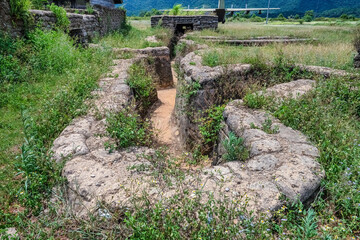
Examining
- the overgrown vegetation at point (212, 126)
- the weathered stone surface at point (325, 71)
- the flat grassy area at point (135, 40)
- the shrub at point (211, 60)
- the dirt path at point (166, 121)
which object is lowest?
the dirt path at point (166, 121)

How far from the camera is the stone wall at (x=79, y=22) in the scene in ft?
18.5

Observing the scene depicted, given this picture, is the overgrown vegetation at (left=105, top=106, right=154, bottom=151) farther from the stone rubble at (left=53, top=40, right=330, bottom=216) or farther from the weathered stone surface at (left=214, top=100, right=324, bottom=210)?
the weathered stone surface at (left=214, top=100, right=324, bottom=210)

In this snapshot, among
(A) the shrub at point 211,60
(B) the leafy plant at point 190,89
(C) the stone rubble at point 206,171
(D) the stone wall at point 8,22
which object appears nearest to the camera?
(C) the stone rubble at point 206,171

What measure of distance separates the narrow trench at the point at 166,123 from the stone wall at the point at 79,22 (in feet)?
13.9

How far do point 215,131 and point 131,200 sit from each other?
8.08 feet

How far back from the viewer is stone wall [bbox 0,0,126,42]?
5645 millimetres

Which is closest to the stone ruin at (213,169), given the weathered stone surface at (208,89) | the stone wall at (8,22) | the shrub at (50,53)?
the weathered stone surface at (208,89)

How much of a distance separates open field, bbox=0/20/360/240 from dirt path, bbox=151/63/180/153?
1.06m

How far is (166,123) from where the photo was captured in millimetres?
6309

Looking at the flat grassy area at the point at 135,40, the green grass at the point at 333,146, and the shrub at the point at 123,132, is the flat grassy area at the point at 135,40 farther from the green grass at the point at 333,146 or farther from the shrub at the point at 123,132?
the green grass at the point at 333,146

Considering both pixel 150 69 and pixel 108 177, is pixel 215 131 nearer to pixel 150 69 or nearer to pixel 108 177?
pixel 108 177

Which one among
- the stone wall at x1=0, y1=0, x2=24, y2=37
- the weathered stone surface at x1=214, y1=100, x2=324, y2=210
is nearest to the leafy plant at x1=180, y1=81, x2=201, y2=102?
the weathered stone surface at x1=214, y1=100, x2=324, y2=210

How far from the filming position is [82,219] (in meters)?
1.91

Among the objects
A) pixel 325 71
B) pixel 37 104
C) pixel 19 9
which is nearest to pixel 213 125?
pixel 325 71
